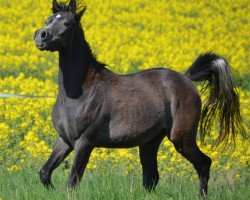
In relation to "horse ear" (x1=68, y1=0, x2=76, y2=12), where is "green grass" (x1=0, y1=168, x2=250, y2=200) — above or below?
below

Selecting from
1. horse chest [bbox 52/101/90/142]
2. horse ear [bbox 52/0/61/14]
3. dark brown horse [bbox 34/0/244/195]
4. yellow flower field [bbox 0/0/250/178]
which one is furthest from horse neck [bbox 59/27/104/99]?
yellow flower field [bbox 0/0/250/178]

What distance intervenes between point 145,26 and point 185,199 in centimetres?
1667

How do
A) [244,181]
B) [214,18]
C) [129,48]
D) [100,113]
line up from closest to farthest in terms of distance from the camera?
[100,113]
[244,181]
[129,48]
[214,18]

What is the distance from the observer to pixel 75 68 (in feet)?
26.2

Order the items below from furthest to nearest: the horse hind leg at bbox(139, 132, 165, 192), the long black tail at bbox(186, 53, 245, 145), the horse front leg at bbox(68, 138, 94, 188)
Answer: the long black tail at bbox(186, 53, 245, 145)
the horse hind leg at bbox(139, 132, 165, 192)
the horse front leg at bbox(68, 138, 94, 188)

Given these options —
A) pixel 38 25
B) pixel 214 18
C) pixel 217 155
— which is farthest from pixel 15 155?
pixel 214 18

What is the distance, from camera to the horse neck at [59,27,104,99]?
7.96 m

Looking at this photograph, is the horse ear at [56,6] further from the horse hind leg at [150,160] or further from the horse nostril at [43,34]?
the horse hind leg at [150,160]

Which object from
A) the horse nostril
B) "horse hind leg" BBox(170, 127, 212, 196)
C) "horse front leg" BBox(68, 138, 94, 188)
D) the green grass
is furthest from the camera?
"horse hind leg" BBox(170, 127, 212, 196)

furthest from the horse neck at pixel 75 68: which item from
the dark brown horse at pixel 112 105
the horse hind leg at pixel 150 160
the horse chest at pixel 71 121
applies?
the horse hind leg at pixel 150 160

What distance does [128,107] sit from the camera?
8.13 m

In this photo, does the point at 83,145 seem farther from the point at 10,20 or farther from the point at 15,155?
the point at 10,20

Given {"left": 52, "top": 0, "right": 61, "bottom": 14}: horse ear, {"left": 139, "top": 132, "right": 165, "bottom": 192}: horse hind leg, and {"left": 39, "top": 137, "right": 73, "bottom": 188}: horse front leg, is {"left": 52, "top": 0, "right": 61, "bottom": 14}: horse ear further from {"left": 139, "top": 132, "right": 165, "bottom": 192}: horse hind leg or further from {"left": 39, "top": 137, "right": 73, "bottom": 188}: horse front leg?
{"left": 139, "top": 132, "right": 165, "bottom": 192}: horse hind leg

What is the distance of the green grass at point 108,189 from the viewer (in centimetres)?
732
